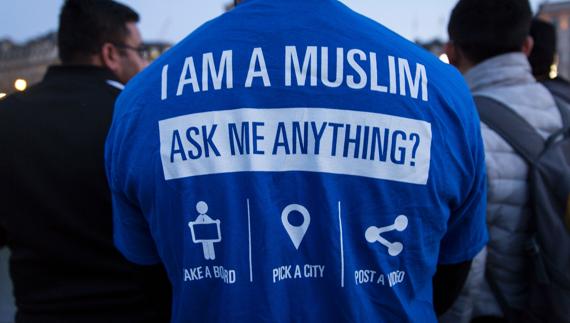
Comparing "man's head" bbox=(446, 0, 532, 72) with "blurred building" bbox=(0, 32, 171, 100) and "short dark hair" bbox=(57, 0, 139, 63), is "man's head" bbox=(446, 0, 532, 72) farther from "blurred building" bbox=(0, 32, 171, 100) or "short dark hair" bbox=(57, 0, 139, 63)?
"blurred building" bbox=(0, 32, 171, 100)

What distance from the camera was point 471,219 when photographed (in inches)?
58.7

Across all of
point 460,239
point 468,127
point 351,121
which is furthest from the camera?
point 460,239

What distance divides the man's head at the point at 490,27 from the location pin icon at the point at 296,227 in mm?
1372

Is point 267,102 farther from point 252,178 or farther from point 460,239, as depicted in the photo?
point 460,239

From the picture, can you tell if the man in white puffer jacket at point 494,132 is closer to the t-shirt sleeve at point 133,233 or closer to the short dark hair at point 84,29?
the t-shirt sleeve at point 133,233

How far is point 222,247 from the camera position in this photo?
125cm

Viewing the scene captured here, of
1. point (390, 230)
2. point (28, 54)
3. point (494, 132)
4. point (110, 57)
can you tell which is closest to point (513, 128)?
point (494, 132)

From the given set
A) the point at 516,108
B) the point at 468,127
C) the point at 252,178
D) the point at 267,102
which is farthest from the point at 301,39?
the point at 516,108

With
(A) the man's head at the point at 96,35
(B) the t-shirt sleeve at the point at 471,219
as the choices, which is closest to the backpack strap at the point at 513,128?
(B) the t-shirt sleeve at the point at 471,219

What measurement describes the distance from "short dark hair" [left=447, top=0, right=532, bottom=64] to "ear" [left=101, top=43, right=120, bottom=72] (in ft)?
5.05

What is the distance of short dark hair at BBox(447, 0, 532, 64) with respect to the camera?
2.19 m

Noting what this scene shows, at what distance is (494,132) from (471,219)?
0.58m

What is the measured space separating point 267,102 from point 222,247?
348 millimetres

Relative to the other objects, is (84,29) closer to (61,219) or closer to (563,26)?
(61,219)
